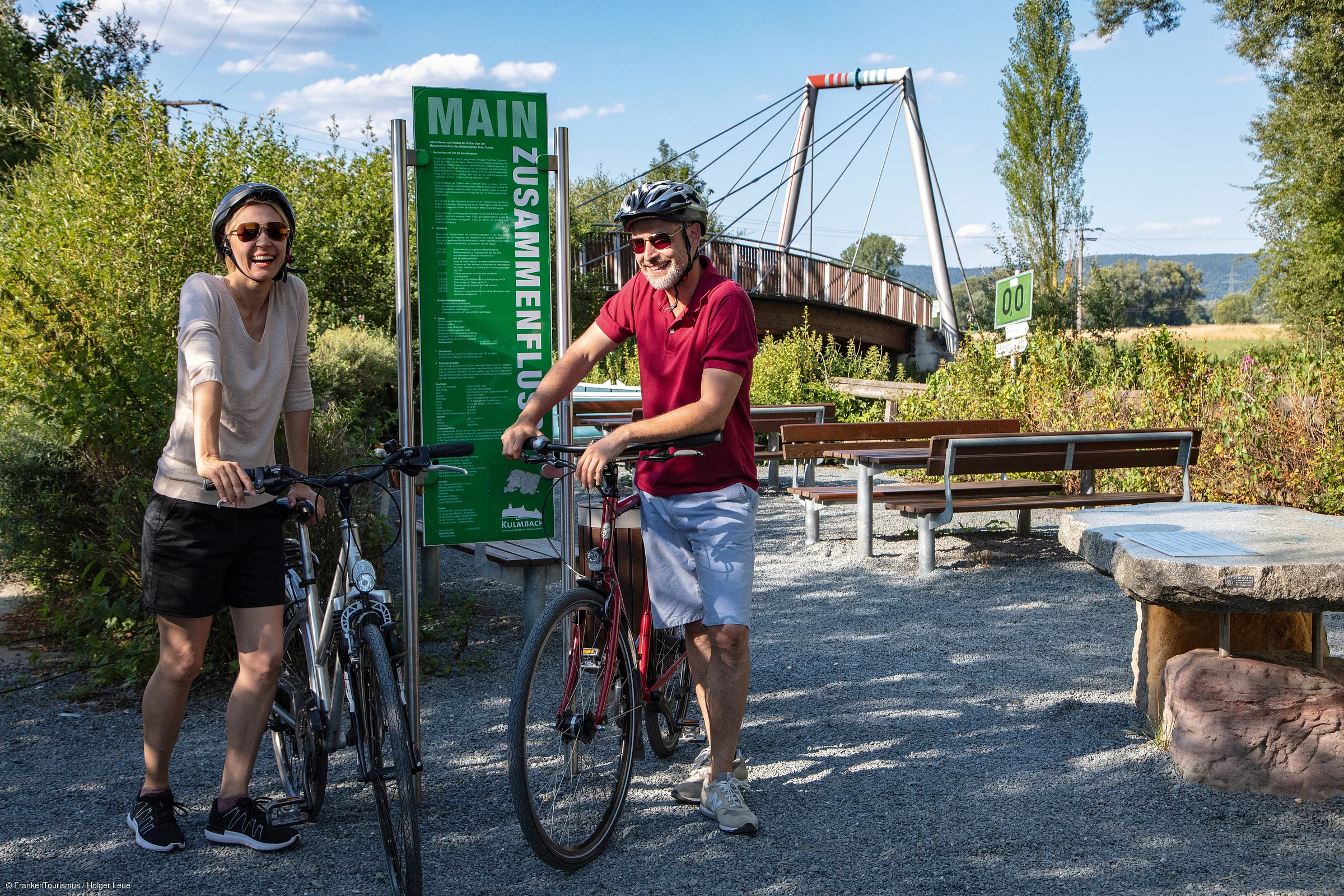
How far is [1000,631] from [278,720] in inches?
154

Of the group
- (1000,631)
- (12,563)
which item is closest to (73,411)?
(12,563)

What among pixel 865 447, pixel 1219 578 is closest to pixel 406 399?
pixel 1219 578

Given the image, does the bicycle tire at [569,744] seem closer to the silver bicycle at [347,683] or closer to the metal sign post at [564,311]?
the silver bicycle at [347,683]

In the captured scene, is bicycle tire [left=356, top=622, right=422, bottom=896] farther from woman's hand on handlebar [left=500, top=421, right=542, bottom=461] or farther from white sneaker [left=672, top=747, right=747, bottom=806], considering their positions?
white sneaker [left=672, top=747, right=747, bottom=806]

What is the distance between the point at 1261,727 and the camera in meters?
3.75

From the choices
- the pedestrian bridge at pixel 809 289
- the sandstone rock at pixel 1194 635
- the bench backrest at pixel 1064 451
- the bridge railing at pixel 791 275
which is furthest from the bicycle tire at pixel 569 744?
the pedestrian bridge at pixel 809 289

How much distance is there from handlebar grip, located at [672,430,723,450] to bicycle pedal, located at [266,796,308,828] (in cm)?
160

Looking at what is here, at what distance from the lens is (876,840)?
11.3 feet

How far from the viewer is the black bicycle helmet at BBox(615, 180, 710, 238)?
3.22 m

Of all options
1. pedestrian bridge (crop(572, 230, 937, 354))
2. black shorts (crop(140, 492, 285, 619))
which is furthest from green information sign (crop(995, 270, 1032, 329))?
pedestrian bridge (crop(572, 230, 937, 354))

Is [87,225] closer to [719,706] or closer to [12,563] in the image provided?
[12,563]

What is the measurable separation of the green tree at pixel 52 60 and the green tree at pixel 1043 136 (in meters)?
26.4

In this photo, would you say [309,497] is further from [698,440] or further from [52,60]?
[52,60]

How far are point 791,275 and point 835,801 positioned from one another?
26891 mm
